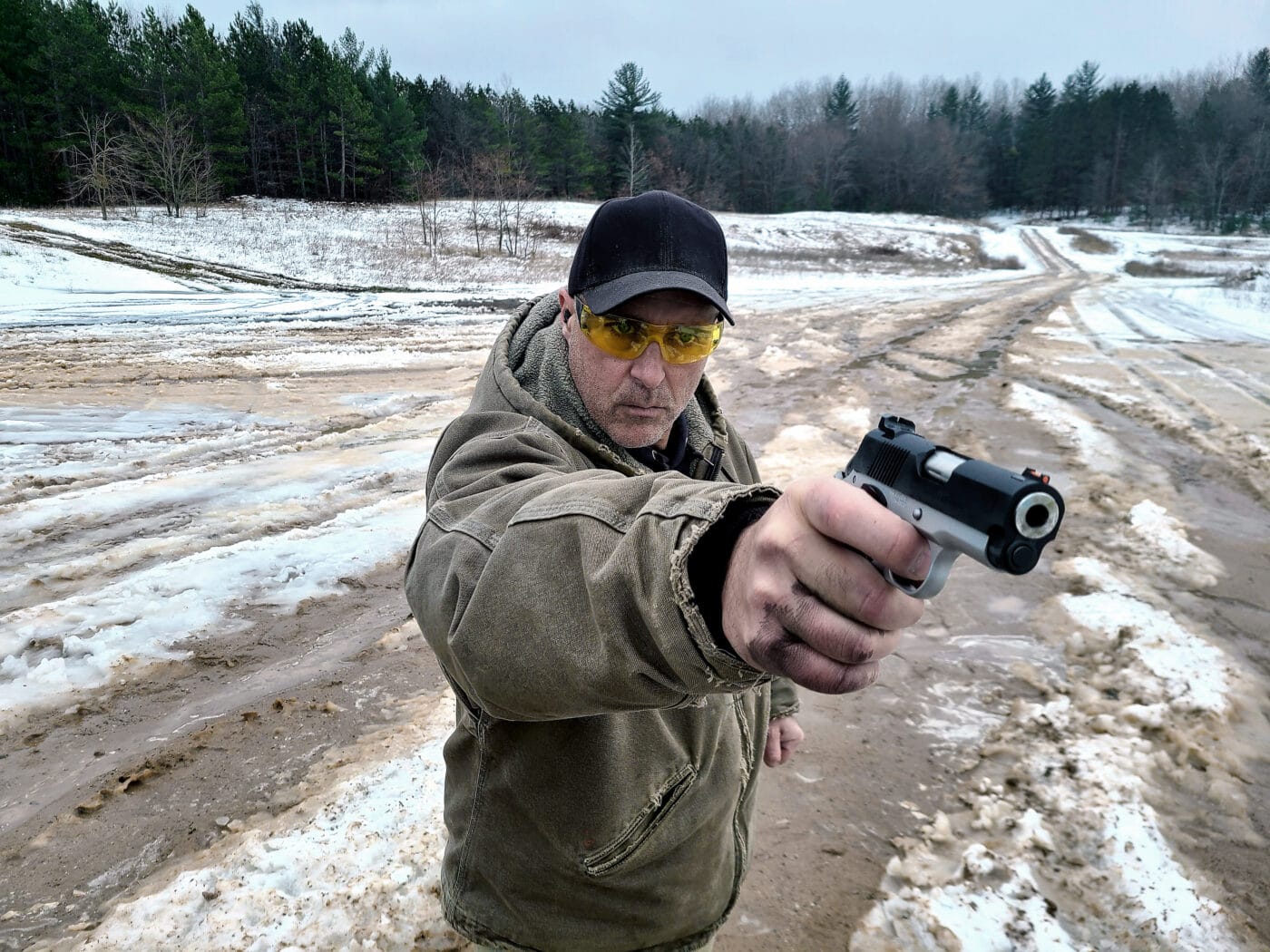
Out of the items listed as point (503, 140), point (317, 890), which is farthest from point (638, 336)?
point (503, 140)

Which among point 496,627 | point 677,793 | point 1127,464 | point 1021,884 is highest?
point 496,627

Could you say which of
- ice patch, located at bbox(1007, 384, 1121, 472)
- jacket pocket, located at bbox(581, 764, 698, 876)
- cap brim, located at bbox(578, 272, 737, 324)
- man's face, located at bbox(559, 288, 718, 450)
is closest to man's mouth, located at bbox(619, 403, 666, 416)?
man's face, located at bbox(559, 288, 718, 450)

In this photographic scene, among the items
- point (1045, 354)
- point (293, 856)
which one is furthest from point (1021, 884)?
point (1045, 354)

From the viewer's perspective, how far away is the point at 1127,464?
23.1ft

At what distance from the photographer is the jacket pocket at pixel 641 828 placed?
1.51 metres

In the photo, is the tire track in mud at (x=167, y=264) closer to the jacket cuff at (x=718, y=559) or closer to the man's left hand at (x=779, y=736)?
the man's left hand at (x=779, y=736)

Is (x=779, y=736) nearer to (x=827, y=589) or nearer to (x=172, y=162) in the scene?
(x=827, y=589)

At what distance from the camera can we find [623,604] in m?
0.92

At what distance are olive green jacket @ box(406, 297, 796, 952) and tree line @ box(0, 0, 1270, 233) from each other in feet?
113

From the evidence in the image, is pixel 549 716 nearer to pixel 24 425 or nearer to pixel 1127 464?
pixel 1127 464

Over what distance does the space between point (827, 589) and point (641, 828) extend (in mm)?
964

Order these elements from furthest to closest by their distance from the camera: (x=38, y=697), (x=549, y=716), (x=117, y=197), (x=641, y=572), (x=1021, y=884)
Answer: (x=117, y=197) < (x=38, y=697) < (x=1021, y=884) < (x=549, y=716) < (x=641, y=572)

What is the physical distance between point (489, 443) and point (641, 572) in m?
0.58

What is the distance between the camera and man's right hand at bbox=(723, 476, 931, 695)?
793mm
